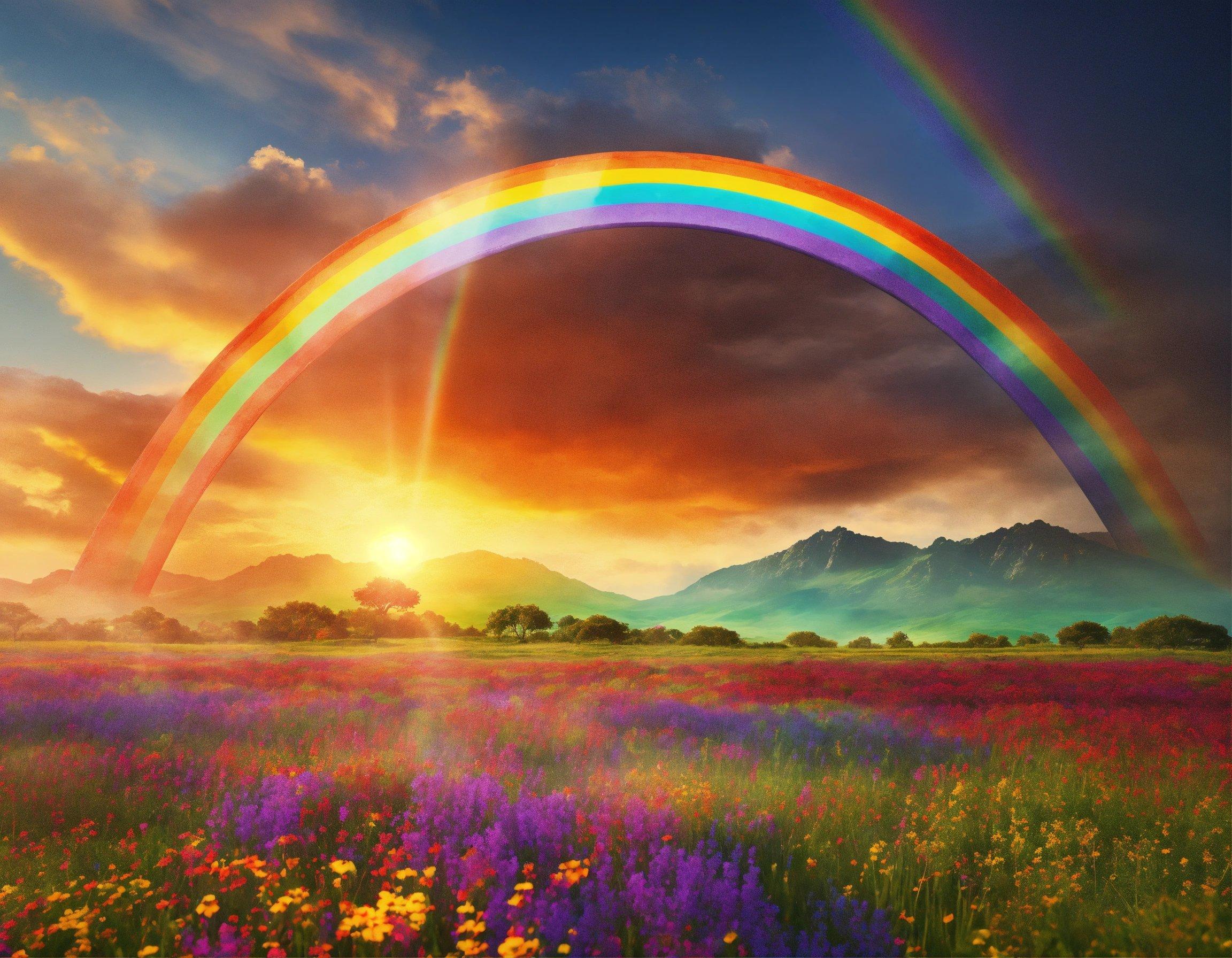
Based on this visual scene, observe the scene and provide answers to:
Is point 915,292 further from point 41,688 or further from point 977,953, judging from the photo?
point 41,688

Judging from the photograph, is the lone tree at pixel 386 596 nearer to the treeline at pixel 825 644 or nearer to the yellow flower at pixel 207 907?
the treeline at pixel 825 644

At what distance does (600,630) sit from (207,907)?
844 inches

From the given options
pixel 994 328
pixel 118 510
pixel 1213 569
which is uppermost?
pixel 994 328

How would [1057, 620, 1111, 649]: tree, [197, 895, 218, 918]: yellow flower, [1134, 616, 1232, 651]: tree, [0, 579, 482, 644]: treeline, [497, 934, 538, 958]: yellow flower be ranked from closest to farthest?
1. [497, 934, 538, 958]: yellow flower
2. [197, 895, 218, 918]: yellow flower
3. [0, 579, 482, 644]: treeline
4. [1134, 616, 1232, 651]: tree
5. [1057, 620, 1111, 649]: tree

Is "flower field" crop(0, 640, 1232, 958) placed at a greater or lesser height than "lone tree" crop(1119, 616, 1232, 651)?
greater

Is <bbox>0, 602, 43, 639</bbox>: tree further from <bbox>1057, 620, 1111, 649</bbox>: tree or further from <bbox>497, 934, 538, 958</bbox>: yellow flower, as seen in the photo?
<bbox>1057, 620, 1111, 649</bbox>: tree

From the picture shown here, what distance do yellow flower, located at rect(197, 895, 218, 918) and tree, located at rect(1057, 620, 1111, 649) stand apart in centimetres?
4053

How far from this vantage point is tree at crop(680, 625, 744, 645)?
2289 centimetres

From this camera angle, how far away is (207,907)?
2939 mm

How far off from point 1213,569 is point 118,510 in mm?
8203

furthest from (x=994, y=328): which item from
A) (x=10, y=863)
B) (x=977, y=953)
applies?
(x=10, y=863)

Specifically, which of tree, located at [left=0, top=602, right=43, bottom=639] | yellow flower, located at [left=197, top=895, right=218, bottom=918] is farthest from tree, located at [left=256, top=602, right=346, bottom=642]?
yellow flower, located at [left=197, top=895, right=218, bottom=918]

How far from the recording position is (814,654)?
20906 millimetres

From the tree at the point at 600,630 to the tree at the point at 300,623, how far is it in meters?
9.67
